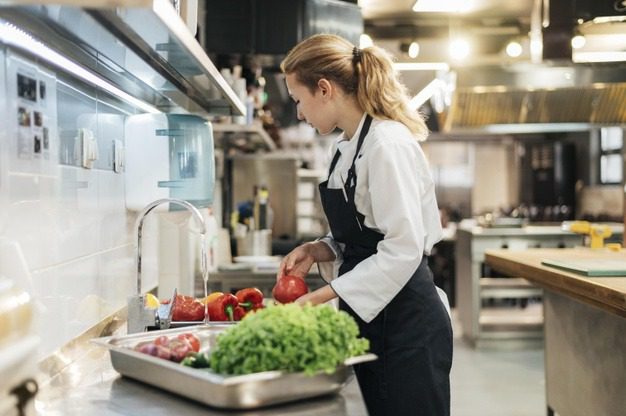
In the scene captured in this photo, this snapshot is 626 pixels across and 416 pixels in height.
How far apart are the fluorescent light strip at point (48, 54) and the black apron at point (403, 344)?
2.57 feet

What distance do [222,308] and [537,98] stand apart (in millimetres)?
6320

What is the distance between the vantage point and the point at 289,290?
6.84ft

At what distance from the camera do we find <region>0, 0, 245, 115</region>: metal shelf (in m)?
1.40

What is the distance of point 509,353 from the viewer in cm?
671

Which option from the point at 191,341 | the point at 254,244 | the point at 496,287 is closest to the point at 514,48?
the point at 496,287

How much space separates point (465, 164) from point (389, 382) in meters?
13.1

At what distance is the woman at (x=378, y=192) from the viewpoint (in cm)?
202

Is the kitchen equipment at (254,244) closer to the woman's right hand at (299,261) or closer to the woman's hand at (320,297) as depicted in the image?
the woman's right hand at (299,261)

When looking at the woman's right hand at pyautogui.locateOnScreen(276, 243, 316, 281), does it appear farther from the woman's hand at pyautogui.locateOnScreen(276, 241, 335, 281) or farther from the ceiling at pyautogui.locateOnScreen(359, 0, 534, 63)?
the ceiling at pyautogui.locateOnScreen(359, 0, 534, 63)

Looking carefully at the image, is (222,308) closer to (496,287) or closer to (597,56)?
(597,56)

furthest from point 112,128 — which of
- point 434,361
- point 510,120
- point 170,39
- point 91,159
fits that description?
point 510,120

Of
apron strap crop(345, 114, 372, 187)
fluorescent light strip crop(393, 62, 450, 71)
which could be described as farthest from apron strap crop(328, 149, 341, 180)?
fluorescent light strip crop(393, 62, 450, 71)

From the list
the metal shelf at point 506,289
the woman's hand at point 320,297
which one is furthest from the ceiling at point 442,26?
the woman's hand at point 320,297

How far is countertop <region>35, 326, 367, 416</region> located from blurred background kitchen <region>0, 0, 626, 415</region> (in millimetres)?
96
